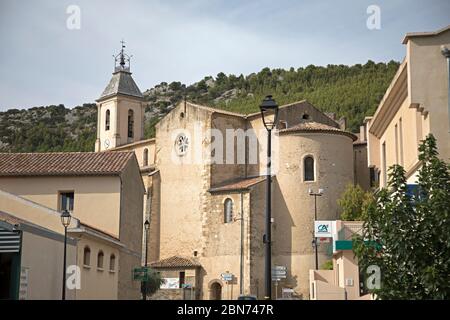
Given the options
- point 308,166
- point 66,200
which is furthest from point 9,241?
point 308,166

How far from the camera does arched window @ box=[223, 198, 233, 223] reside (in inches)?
2216

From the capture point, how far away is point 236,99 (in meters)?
128

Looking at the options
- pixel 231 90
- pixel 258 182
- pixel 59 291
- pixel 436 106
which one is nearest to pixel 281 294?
pixel 258 182

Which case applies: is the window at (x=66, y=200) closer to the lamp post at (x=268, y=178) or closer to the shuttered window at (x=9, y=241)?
the shuttered window at (x=9, y=241)

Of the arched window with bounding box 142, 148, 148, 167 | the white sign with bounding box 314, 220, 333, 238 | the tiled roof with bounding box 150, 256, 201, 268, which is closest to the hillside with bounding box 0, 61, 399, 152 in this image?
the arched window with bounding box 142, 148, 148, 167

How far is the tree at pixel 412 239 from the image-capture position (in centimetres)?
1166

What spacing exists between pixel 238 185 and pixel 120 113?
82.9ft

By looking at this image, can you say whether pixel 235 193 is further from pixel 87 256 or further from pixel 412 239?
pixel 412 239

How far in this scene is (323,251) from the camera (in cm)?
5281

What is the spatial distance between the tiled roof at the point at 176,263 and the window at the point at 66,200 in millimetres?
22648

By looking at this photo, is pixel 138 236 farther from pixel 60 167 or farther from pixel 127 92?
pixel 127 92

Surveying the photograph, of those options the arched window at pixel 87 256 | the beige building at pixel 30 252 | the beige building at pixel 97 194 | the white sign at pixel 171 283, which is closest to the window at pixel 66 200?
the beige building at pixel 97 194

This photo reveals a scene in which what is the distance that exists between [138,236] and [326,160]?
20859 millimetres

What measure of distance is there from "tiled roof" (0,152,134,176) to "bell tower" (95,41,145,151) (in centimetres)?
3774
